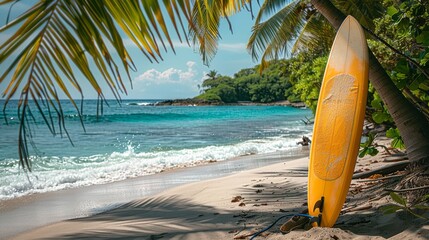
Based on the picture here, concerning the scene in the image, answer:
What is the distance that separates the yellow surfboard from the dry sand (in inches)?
8.7

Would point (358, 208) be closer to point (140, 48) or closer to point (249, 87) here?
point (140, 48)

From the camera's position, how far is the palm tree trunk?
3307mm

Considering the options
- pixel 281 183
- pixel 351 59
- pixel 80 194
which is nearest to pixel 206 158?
pixel 80 194

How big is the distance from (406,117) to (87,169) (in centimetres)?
837

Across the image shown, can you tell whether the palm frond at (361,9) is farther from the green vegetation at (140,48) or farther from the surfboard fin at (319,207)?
the surfboard fin at (319,207)

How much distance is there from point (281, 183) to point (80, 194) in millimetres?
3475

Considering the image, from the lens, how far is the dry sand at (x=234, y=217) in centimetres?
291

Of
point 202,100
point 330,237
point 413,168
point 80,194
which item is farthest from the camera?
point 202,100

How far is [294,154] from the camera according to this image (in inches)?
451

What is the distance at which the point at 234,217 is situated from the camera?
3988 mm

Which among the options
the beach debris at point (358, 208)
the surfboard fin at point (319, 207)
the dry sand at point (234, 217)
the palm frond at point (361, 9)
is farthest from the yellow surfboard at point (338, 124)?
the palm frond at point (361, 9)

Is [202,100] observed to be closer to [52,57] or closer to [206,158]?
[206,158]

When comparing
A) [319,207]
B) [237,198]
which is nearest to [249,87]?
[237,198]

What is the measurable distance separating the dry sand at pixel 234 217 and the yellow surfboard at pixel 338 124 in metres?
0.22
